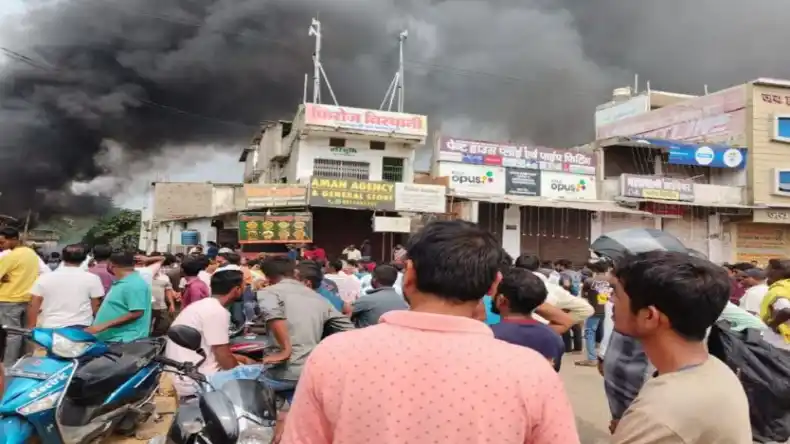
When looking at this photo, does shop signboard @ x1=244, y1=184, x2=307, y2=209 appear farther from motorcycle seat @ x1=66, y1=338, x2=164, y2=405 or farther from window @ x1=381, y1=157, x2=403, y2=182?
motorcycle seat @ x1=66, y1=338, x2=164, y2=405

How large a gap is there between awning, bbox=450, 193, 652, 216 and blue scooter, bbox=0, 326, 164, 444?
52.7 feet

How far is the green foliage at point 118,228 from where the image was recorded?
3897 centimetres

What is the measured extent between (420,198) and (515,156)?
465 centimetres

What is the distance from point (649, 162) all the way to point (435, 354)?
25.7 meters

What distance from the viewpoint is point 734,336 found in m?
2.28

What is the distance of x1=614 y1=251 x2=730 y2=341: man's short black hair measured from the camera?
168 cm

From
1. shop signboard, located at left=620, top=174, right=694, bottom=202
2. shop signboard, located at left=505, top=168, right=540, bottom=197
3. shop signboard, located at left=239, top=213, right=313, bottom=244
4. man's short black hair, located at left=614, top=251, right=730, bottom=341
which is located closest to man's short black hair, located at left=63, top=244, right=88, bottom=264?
man's short black hair, located at left=614, top=251, right=730, bottom=341

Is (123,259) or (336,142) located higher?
(336,142)

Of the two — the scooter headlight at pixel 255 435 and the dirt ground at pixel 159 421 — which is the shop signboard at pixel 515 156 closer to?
the dirt ground at pixel 159 421

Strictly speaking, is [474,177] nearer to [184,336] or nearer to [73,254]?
[73,254]

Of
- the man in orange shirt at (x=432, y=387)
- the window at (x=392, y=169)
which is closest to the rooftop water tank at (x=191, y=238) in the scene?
the window at (x=392, y=169)

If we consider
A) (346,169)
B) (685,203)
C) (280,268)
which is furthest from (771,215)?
(280,268)

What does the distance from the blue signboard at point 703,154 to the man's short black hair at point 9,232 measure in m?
22.5

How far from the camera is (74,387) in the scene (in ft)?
12.0
